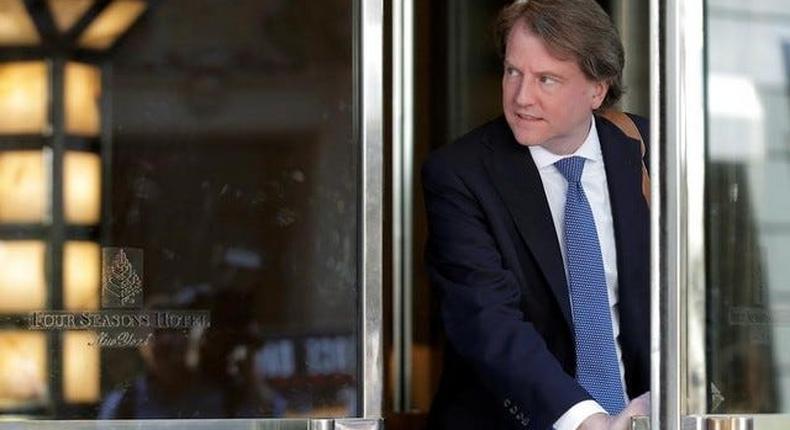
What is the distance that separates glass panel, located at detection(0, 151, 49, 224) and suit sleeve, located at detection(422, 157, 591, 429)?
741 mm

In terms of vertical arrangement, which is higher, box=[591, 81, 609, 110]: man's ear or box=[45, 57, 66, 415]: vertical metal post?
box=[591, 81, 609, 110]: man's ear

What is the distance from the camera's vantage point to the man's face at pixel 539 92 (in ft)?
10.8

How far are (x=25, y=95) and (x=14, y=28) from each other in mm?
114

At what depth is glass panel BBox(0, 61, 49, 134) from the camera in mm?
2957

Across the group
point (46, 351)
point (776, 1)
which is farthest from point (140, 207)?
point (776, 1)

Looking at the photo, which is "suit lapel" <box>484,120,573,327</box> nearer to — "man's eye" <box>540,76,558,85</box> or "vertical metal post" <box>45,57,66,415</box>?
"man's eye" <box>540,76,558,85</box>

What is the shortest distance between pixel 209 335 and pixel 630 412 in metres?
0.74

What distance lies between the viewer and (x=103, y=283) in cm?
Result: 296

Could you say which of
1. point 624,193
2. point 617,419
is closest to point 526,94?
point 624,193

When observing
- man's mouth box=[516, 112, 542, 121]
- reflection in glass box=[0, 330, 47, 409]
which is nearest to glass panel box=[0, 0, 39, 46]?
reflection in glass box=[0, 330, 47, 409]

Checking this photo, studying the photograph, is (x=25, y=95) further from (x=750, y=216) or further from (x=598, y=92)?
(x=750, y=216)

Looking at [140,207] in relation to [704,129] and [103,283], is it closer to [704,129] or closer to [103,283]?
[103,283]

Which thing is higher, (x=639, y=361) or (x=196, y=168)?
(x=196, y=168)

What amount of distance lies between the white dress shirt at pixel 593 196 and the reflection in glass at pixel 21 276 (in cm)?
94
